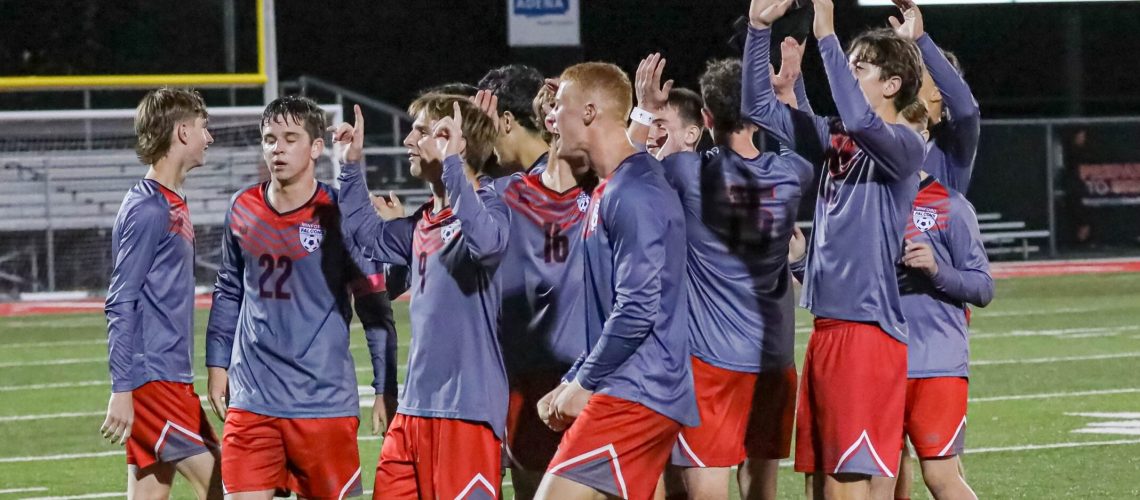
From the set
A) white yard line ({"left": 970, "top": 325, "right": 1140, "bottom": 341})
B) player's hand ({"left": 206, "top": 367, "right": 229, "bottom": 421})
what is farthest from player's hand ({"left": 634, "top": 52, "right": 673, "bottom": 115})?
white yard line ({"left": 970, "top": 325, "right": 1140, "bottom": 341})

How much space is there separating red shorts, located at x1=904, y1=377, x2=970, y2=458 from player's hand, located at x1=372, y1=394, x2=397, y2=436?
71.1 inches

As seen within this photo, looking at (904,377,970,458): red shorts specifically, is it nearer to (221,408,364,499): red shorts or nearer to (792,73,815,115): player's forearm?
(792,73,815,115): player's forearm

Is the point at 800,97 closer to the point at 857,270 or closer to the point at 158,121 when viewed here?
the point at 857,270

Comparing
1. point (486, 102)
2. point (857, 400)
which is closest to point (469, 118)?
point (486, 102)

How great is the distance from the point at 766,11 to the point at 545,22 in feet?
62.0

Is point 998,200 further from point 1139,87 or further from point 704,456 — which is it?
point 704,456

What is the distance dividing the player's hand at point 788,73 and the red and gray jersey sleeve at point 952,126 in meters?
0.44

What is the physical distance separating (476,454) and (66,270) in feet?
52.2

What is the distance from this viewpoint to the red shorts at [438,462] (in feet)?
16.4

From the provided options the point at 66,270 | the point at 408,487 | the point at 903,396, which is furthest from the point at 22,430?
the point at 66,270

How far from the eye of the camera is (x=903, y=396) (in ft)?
17.7

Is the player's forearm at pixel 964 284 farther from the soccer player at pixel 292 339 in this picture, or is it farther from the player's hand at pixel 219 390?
the player's hand at pixel 219 390

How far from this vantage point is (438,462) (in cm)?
500

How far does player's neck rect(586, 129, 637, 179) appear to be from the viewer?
15.5ft
